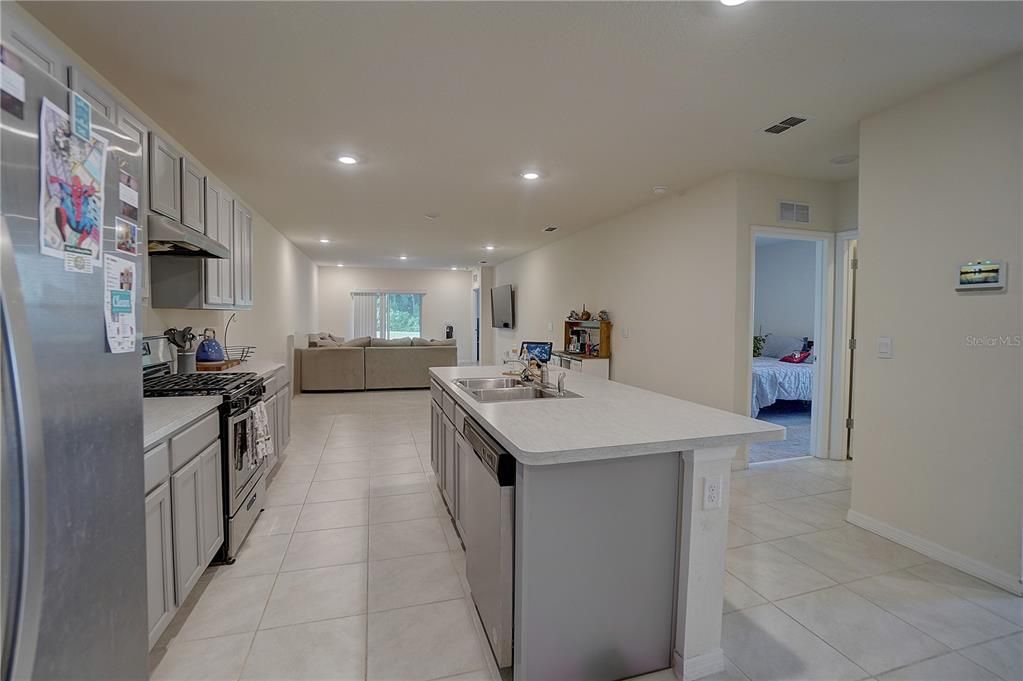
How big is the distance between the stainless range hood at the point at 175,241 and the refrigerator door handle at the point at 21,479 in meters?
1.57

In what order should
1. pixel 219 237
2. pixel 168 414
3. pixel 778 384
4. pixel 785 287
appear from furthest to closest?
1. pixel 785 287
2. pixel 778 384
3. pixel 219 237
4. pixel 168 414

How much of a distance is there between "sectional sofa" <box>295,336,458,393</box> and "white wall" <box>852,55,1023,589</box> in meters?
6.15

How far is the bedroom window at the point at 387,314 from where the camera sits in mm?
11914

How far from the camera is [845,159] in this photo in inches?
135

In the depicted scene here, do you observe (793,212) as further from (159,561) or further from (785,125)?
(159,561)

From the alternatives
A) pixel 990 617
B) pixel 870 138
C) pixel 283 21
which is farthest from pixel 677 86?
pixel 990 617

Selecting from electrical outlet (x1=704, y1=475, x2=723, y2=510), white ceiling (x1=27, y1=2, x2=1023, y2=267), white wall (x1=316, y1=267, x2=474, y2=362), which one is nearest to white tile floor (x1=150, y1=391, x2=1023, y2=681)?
electrical outlet (x1=704, y1=475, x2=723, y2=510)

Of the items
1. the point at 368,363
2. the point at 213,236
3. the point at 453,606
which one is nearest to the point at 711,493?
the point at 453,606

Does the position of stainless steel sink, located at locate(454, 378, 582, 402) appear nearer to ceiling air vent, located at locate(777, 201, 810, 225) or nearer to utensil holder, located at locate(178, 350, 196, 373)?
utensil holder, located at locate(178, 350, 196, 373)

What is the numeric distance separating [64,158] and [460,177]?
317 cm

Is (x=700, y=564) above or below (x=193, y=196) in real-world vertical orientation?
below

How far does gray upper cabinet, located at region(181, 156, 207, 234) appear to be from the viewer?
2734 mm

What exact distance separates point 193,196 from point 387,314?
9.34 metres

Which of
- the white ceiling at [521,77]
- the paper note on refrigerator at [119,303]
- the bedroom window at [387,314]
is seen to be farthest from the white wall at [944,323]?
the bedroom window at [387,314]
